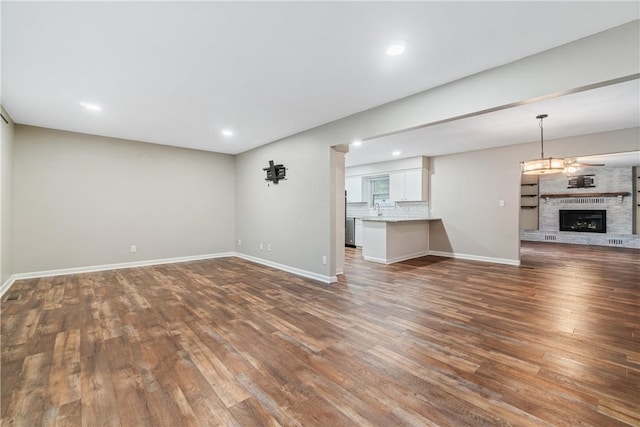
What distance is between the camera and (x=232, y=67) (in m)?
2.59

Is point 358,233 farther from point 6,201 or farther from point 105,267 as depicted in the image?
point 6,201

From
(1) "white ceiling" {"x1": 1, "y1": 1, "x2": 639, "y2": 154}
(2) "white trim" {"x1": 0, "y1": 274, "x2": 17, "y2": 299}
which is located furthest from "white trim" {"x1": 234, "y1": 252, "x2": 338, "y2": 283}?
(2) "white trim" {"x1": 0, "y1": 274, "x2": 17, "y2": 299}

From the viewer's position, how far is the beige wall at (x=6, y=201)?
12.1 ft

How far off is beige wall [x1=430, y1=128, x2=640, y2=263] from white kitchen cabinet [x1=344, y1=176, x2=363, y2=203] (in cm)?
213

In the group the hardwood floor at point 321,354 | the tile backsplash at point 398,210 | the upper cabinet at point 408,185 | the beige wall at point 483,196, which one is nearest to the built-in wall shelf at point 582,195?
the beige wall at point 483,196

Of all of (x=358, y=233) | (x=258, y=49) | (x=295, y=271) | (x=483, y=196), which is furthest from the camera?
(x=358, y=233)

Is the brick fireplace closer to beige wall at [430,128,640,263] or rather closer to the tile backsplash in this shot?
beige wall at [430,128,640,263]

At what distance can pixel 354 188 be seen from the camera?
8.34 metres

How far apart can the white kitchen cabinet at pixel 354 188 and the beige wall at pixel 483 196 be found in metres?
2.13

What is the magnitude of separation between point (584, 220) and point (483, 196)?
564 centimetres

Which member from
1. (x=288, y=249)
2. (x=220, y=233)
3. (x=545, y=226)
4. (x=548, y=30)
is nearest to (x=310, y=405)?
(x=548, y=30)

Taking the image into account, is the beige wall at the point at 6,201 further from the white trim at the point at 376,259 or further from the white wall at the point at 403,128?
the white trim at the point at 376,259

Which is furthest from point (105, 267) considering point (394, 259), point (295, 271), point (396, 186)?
point (396, 186)

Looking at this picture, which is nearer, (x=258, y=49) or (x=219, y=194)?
(x=258, y=49)
